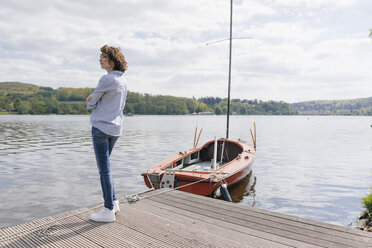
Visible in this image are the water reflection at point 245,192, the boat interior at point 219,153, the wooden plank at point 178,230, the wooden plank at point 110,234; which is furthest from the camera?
the boat interior at point 219,153

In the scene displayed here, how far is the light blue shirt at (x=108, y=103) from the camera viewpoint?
3.72 metres

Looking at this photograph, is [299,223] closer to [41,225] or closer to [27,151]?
[41,225]

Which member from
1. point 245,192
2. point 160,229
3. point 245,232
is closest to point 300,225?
point 245,232

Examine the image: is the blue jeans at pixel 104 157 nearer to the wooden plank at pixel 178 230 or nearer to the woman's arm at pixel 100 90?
the woman's arm at pixel 100 90

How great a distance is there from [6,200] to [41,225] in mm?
6722

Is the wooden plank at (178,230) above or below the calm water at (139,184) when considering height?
above

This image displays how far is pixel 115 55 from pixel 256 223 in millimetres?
3005

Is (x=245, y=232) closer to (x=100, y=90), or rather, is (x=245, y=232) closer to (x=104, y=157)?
(x=104, y=157)

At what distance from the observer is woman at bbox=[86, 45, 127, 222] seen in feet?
12.3

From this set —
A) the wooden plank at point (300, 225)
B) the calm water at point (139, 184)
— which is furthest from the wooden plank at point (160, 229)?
the calm water at point (139, 184)

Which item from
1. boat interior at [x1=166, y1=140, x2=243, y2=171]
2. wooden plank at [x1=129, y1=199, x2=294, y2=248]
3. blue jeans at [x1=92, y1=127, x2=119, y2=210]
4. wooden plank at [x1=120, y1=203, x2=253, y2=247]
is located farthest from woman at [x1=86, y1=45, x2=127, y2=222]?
boat interior at [x1=166, y1=140, x2=243, y2=171]

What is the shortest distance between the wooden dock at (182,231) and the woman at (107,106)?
0.55 meters

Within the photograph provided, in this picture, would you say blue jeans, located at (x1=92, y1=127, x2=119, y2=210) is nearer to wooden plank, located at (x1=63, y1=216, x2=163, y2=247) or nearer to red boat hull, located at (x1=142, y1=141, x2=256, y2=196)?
wooden plank, located at (x1=63, y1=216, x2=163, y2=247)

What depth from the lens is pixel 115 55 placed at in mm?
3867
